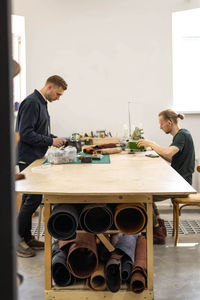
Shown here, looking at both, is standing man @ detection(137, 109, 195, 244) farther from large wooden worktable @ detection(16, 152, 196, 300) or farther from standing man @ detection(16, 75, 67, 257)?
standing man @ detection(16, 75, 67, 257)

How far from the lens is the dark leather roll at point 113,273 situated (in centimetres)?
217

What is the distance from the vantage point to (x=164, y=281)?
2.66 m

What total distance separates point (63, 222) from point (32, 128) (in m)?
1.28

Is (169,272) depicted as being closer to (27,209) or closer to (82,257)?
(82,257)

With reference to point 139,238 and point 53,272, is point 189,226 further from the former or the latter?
point 53,272

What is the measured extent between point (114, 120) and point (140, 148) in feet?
4.20

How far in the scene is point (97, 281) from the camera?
226 centimetres

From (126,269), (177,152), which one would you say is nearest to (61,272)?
(126,269)

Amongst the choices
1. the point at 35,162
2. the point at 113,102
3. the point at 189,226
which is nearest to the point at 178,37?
the point at 113,102

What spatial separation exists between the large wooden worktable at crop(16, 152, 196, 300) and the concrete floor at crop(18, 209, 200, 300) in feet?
0.94

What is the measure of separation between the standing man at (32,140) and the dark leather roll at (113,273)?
43.3 inches

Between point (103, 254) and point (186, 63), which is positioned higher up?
point (186, 63)

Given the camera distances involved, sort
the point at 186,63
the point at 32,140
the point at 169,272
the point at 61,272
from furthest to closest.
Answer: the point at 186,63 < the point at 32,140 < the point at 169,272 < the point at 61,272

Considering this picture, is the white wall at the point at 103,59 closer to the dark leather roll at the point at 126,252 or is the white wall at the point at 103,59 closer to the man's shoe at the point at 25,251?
the man's shoe at the point at 25,251
